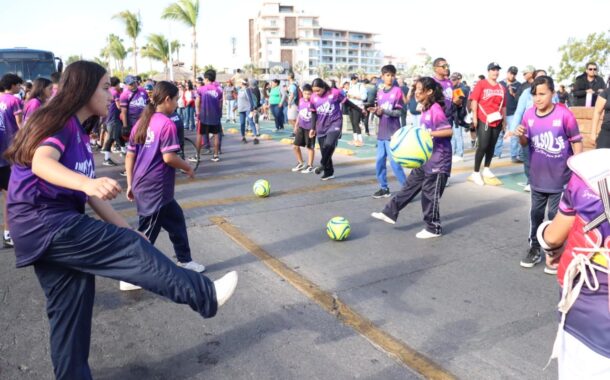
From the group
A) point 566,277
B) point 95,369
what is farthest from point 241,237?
point 566,277

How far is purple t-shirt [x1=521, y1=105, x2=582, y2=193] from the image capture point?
4.65 meters

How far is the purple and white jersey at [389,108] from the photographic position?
7.77 m

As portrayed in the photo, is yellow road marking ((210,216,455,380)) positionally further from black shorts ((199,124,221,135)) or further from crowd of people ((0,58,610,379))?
black shorts ((199,124,221,135))

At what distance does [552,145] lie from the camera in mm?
4707

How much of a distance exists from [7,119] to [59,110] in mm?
4228

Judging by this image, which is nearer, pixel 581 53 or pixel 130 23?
pixel 581 53

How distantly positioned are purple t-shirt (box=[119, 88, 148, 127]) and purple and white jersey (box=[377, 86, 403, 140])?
18.9ft

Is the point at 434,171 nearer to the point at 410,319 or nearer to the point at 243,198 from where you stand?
the point at 410,319

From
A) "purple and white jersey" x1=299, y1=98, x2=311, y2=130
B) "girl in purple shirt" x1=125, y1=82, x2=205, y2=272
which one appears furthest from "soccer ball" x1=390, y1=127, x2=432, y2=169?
"purple and white jersey" x1=299, y1=98, x2=311, y2=130

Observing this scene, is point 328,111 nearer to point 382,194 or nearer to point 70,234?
point 382,194

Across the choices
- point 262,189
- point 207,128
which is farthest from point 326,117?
point 207,128

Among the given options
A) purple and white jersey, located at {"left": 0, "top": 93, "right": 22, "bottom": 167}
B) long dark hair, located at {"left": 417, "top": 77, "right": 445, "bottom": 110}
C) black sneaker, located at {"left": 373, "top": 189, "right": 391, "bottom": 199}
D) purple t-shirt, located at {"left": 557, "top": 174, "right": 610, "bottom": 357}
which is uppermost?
long dark hair, located at {"left": 417, "top": 77, "right": 445, "bottom": 110}

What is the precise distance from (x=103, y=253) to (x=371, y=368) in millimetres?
1809

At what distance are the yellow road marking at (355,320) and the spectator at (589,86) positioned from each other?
29.5 ft
